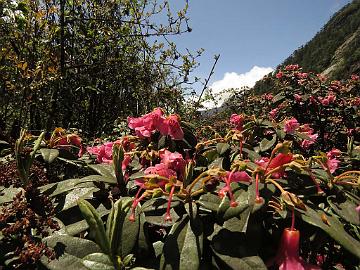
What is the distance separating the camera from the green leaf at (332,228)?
75 cm

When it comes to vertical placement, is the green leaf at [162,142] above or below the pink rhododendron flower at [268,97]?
below

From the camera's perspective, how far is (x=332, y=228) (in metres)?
0.78

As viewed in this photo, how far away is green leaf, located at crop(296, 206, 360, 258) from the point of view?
751 mm

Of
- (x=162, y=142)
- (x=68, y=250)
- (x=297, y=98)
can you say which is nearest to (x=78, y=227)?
(x=68, y=250)

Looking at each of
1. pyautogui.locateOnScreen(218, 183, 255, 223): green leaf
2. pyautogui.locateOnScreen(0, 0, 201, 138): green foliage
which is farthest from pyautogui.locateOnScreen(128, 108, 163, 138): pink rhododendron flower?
pyautogui.locateOnScreen(0, 0, 201, 138): green foliage

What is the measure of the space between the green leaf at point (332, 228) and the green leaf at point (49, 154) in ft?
2.59

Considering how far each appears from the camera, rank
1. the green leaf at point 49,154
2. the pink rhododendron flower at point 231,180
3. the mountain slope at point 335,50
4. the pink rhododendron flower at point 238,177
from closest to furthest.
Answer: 1. the pink rhododendron flower at point 231,180
2. the pink rhododendron flower at point 238,177
3. the green leaf at point 49,154
4. the mountain slope at point 335,50

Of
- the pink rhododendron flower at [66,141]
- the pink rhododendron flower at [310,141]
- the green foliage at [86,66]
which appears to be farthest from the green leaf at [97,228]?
the green foliage at [86,66]

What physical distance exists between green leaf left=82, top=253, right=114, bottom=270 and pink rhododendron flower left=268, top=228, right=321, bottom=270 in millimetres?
378

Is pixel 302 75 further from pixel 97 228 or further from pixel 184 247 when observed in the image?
pixel 97 228

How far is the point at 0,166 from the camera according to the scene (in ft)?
3.58

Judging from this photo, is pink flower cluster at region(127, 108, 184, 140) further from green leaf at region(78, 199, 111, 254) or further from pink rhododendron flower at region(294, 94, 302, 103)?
pink rhododendron flower at region(294, 94, 302, 103)

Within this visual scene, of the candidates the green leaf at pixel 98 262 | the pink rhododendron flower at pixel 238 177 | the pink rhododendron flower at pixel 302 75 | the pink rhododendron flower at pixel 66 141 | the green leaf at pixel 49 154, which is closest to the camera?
the green leaf at pixel 98 262

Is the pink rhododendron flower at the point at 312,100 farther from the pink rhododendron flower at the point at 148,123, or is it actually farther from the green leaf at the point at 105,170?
the green leaf at the point at 105,170
